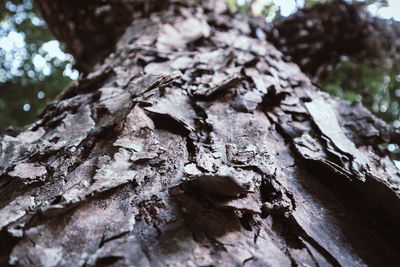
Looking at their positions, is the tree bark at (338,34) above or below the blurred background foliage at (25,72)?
above

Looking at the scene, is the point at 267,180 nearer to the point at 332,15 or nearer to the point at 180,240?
the point at 180,240

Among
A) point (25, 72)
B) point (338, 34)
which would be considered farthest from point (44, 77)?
point (338, 34)

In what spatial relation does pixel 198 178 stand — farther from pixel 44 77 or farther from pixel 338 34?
pixel 44 77

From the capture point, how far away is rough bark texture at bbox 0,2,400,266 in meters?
0.44

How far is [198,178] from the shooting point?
48 cm

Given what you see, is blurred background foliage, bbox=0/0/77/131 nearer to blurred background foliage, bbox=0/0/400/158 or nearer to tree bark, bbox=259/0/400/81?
blurred background foliage, bbox=0/0/400/158

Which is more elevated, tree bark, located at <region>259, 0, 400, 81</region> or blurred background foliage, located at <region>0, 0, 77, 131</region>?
tree bark, located at <region>259, 0, 400, 81</region>

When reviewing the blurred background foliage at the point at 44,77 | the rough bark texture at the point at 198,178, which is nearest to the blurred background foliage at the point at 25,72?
the blurred background foliage at the point at 44,77

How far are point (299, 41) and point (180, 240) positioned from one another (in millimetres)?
1726

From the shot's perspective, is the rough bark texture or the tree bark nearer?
the rough bark texture

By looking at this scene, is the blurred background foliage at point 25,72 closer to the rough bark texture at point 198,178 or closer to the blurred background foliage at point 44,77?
the blurred background foliage at point 44,77

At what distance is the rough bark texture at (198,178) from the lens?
440 mm

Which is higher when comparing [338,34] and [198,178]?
[338,34]

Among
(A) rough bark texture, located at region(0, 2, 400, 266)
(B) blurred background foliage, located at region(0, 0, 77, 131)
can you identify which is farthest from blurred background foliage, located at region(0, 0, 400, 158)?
(A) rough bark texture, located at region(0, 2, 400, 266)
